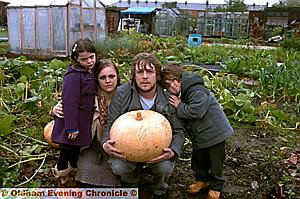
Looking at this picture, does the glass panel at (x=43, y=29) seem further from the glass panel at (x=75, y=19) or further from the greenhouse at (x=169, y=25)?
the greenhouse at (x=169, y=25)

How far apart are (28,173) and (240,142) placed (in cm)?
211

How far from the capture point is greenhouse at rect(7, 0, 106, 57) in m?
12.1

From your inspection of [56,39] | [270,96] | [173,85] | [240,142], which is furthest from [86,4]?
[173,85]

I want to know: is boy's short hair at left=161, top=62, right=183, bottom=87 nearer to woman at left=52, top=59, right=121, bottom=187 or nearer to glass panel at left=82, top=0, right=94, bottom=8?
woman at left=52, top=59, right=121, bottom=187

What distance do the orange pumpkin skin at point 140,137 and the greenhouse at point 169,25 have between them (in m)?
19.4

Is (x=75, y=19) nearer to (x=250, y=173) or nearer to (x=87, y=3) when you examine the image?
(x=87, y=3)

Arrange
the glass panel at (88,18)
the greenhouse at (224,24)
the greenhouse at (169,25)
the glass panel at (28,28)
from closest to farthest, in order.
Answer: the glass panel at (28,28) < the glass panel at (88,18) < the greenhouse at (169,25) < the greenhouse at (224,24)

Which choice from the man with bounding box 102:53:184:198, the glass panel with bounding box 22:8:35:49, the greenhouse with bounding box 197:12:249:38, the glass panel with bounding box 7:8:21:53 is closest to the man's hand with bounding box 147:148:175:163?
the man with bounding box 102:53:184:198

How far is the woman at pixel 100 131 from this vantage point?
2734 mm

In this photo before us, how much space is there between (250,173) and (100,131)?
1.35m

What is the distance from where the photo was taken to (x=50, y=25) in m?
12.2

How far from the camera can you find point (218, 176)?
280cm

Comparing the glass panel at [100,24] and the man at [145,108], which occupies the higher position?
the glass panel at [100,24]

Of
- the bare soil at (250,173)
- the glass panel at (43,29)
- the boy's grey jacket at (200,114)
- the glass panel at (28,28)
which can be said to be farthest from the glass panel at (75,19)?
the boy's grey jacket at (200,114)
